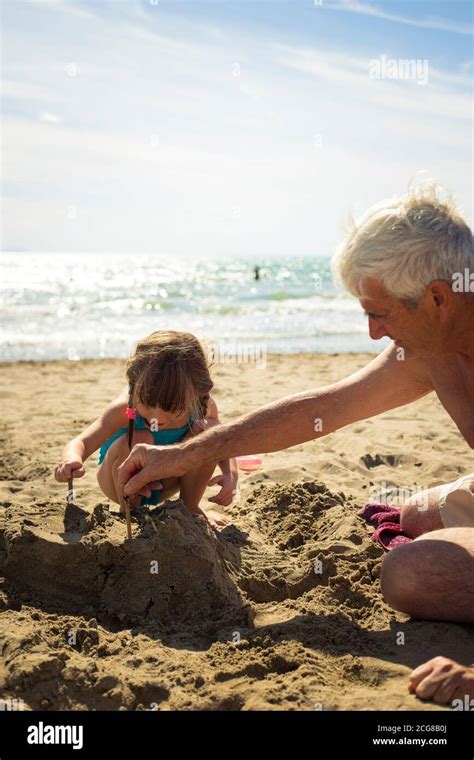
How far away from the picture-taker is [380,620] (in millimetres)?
2861

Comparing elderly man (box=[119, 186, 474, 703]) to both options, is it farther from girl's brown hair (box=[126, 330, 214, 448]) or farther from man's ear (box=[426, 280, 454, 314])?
girl's brown hair (box=[126, 330, 214, 448])

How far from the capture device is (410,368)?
10.6ft

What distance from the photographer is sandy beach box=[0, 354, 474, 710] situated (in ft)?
7.84

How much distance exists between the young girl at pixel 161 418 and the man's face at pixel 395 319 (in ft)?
3.36

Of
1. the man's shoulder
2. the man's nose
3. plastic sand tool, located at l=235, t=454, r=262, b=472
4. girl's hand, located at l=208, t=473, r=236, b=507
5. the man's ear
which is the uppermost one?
the man's ear

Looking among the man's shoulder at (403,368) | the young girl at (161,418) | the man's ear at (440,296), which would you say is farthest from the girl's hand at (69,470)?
the man's ear at (440,296)

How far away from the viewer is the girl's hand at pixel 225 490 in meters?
3.60

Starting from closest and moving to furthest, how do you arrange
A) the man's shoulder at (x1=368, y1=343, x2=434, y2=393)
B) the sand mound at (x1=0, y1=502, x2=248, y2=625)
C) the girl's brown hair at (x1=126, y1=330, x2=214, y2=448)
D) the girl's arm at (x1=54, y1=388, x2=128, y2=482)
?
the sand mound at (x1=0, y1=502, x2=248, y2=625) → the man's shoulder at (x1=368, y1=343, x2=434, y2=393) → the girl's brown hair at (x1=126, y1=330, x2=214, y2=448) → the girl's arm at (x1=54, y1=388, x2=128, y2=482)

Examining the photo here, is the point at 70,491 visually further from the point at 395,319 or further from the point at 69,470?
the point at 395,319

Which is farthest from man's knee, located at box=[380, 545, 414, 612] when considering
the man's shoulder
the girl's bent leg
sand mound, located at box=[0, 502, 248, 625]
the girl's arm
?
the girl's arm

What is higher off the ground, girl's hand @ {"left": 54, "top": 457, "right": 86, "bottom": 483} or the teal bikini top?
the teal bikini top

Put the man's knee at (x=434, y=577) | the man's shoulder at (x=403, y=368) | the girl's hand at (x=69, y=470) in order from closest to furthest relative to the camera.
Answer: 1. the man's knee at (x=434, y=577)
2. the man's shoulder at (x=403, y=368)
3. the girl's hand at (x=69, y=470)

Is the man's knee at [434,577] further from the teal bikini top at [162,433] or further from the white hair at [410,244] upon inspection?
the teal bikini top at [162,433]
